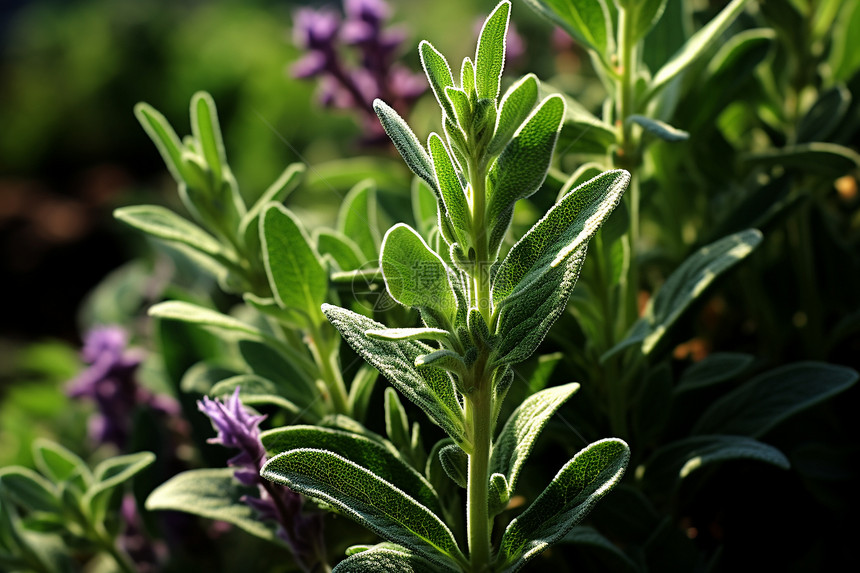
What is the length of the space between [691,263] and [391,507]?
1.10ft

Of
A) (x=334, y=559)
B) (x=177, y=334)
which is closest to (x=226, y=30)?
(x=177, y=334)

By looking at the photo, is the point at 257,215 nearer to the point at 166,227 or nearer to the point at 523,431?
the point at 166,227

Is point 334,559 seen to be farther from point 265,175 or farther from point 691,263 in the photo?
point 265,175

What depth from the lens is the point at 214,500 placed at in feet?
2.26

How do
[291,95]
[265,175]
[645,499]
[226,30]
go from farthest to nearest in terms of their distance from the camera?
[226,30] < [291,95] < [265,175] < [645,499]

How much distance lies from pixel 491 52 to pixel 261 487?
1.15ft

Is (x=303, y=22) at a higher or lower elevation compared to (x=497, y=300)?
higher

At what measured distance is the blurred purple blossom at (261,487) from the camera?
1.94 ft

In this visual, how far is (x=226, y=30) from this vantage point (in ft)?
11.6

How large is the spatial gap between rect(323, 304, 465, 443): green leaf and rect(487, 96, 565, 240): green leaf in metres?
0.11

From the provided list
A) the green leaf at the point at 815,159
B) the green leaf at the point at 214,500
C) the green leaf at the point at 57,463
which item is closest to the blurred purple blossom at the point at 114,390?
the green leaf at the point at 57,463

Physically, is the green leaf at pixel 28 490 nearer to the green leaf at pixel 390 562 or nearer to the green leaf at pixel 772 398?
the green leaf at pixel 390 562

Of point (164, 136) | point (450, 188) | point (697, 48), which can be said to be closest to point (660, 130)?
point (697, 48)

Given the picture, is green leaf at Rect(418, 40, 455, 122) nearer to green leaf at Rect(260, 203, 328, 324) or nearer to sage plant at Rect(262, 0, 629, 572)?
sage plant at Rect(262, 0, 629, 572)
